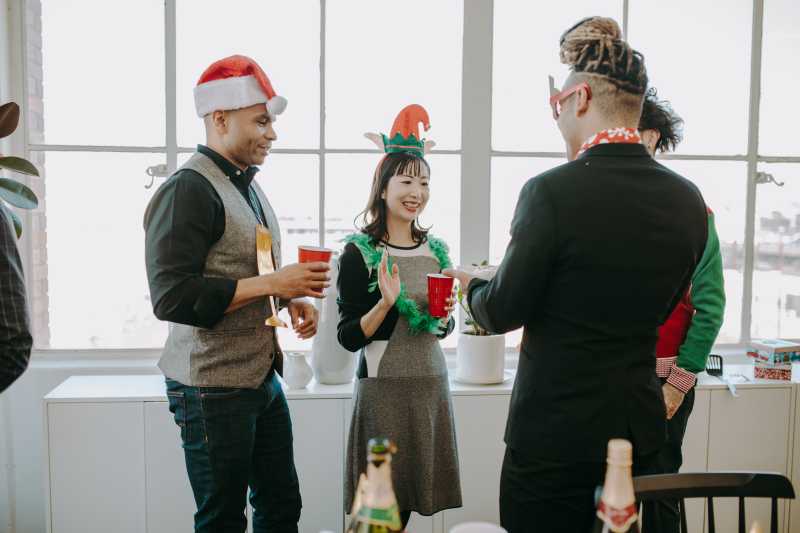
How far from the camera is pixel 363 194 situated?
2.77 metres

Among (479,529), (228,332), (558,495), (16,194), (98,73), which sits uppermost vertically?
(98,73)

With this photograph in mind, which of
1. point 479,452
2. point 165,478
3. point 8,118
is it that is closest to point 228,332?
point 165,478

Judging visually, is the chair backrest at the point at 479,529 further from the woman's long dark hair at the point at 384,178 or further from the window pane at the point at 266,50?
the window pane at the point at 266,50

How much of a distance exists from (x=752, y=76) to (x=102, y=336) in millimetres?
3148

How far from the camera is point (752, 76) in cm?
294

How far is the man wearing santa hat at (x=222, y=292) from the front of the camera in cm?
147

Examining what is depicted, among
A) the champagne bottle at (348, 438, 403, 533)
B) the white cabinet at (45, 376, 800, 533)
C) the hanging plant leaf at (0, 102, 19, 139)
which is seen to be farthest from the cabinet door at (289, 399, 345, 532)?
the champagne bottle at (348, 438, 403, 533)

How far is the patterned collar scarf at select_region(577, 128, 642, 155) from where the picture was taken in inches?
49.9

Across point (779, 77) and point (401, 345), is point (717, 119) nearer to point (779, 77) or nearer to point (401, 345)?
point (779, 77)

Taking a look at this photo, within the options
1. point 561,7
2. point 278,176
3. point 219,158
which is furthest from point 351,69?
point 219,158

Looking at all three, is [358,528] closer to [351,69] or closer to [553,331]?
[553,331]

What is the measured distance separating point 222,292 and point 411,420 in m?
0.74

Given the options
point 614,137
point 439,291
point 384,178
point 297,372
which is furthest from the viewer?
point 297,372

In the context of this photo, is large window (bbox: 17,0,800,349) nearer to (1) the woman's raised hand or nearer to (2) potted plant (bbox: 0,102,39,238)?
(2) potted plant (bbox: 0,102,39,238)
